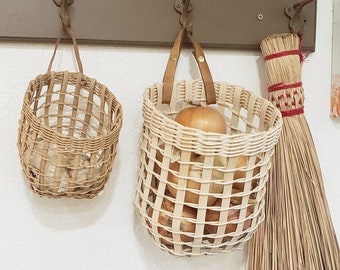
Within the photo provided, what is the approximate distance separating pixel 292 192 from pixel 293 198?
0.01 meters

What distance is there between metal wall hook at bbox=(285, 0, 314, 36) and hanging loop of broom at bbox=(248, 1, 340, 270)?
2 centimetres

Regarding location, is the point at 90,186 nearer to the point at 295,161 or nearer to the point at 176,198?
the point at 176,198

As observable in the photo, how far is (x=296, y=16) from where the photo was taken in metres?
0.83

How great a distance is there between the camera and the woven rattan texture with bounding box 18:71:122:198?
63 cm

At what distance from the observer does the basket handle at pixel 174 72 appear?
714 millimetres

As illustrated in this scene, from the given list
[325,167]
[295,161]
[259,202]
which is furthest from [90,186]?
[325,167]

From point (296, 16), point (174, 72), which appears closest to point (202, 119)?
point (174, 72)

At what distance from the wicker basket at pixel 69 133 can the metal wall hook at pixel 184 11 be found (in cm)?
18

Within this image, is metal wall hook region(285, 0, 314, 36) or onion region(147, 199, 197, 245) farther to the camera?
metal wall hook region(285, 0, 314, 36)

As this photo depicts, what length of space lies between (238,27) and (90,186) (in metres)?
0.38

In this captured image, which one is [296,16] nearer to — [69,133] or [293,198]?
[293,198]

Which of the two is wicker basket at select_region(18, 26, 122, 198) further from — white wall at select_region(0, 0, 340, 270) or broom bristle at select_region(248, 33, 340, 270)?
broom bristle at select_region(248, 33, 340, 270)

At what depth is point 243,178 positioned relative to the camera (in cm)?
65

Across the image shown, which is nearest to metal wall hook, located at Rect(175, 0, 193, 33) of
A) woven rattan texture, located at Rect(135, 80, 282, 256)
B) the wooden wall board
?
the wooden wall board
